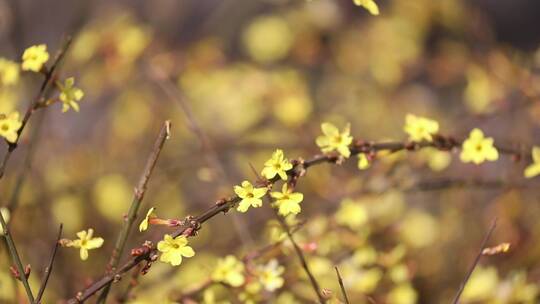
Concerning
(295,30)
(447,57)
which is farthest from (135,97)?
(447,57)

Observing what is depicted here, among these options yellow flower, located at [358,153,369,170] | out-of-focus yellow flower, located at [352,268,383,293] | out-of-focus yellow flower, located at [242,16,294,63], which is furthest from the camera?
out-of-focus yellow flower, located at [242,16,294,63]

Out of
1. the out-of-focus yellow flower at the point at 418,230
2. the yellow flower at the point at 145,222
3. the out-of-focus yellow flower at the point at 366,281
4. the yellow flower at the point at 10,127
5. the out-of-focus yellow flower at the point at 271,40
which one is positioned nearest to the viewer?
the yellow flower at the point at 145,222

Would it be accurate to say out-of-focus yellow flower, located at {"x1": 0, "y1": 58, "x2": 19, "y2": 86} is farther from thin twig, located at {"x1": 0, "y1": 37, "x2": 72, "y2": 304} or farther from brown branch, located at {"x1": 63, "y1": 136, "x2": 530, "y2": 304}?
brown branch, located at {"x1": 63, "y1": 136, "x2": 530, "y2": 304}

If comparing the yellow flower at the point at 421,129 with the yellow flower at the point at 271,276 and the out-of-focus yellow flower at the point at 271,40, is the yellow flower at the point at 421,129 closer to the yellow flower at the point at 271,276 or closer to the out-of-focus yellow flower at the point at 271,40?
the yellow flower at the point at 271,276

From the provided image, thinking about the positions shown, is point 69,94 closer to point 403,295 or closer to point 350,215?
point 350,215

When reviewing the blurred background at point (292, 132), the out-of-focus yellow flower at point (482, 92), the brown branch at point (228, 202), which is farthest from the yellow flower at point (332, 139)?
the out-of-focus yellow flower at point (482, 92)

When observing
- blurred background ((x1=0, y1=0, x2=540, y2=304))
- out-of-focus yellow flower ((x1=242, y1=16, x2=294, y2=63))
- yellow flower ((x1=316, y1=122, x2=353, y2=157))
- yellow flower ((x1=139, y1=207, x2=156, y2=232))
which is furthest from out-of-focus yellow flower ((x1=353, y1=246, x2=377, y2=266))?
out-of-focus yellow flower ((x1=242, y1=16, x2=294, y2=63))
